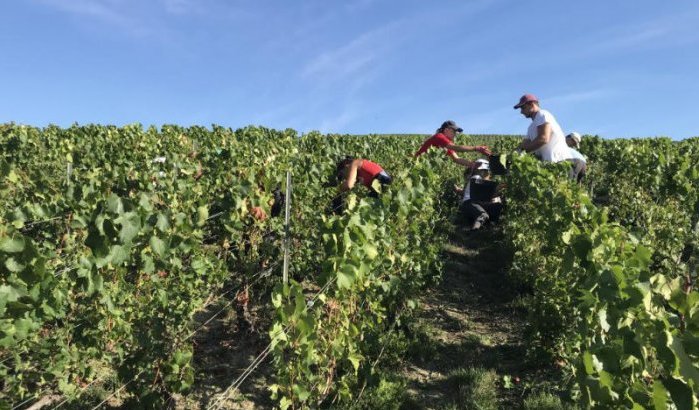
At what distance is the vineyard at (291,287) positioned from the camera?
1999mm

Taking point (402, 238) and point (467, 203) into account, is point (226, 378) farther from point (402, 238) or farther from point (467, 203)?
point (467, 203)

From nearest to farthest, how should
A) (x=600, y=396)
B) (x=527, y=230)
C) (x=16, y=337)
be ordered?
(x=600, y=396) → (x=16, y=337) → (x=527, y=230)

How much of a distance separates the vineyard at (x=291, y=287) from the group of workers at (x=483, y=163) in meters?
0.28

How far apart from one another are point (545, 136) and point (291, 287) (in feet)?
15.8

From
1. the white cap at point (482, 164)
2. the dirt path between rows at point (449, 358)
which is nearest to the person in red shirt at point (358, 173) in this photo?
the dirt path between rows at point (449, 358)

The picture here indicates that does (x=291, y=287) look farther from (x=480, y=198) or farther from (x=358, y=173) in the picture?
(x=480, y=198)

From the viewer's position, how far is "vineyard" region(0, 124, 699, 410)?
200cm

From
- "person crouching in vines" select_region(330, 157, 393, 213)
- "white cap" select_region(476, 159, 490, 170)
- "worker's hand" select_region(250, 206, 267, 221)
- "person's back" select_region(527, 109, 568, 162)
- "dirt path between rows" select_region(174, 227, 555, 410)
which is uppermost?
"person's back" select_region(527, 109, 568, 162)

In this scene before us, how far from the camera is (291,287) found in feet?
8.02

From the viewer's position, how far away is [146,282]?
3.72 m

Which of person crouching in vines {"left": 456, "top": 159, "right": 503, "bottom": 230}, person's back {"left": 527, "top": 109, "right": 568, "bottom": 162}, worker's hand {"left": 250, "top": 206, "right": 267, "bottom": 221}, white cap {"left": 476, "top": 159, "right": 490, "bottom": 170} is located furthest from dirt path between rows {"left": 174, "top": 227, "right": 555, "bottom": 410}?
white cap {"left": 476, "top": 159, "right": 490, "bottom": 170}

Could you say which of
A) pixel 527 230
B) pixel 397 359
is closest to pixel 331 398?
pixel 397 359

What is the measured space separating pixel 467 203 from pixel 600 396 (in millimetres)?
6122

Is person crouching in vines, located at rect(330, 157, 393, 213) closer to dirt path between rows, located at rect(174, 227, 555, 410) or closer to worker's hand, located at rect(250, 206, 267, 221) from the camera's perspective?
worker's hand, located at rect(250, 206, 267, 221)
